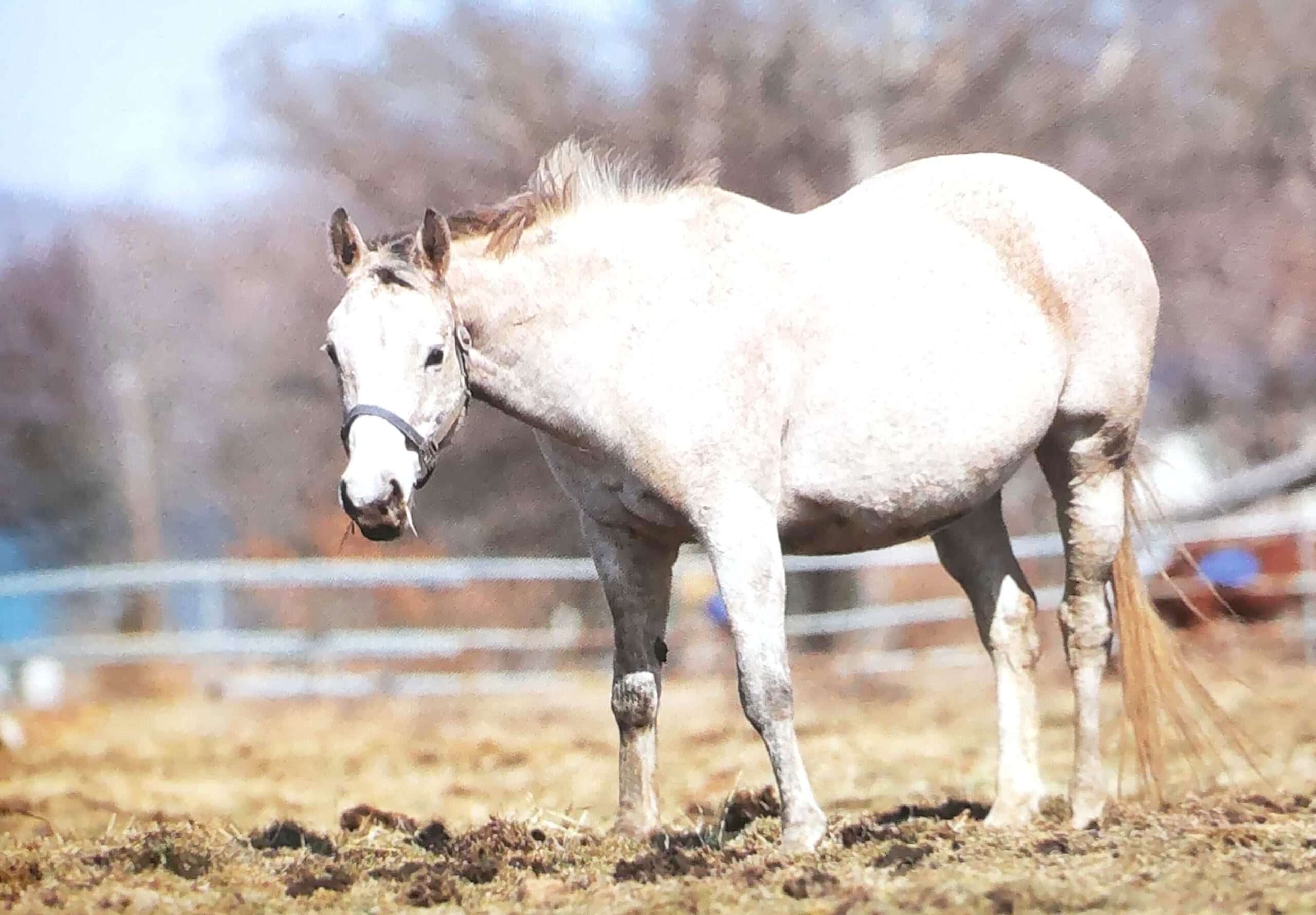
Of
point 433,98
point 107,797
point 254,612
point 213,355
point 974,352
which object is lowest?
point 107,797

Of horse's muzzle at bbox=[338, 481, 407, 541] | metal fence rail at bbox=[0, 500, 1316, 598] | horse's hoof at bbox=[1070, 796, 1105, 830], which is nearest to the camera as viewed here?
horse's muzzle at bbox=[338, 481, 407, 541]

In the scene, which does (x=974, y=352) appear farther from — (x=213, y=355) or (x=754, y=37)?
(x=213, y=355)

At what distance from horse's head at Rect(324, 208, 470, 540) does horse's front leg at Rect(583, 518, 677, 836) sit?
0.72 meters

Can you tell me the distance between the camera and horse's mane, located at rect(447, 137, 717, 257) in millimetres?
4508

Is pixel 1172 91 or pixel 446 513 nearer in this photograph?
pixel 1172 91

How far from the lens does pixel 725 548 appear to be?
4.30 metres

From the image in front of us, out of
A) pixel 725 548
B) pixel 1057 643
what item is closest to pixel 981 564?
pixel 725 548

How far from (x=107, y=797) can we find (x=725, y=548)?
4.10 meters

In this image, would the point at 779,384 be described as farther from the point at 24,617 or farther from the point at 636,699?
the point at 24,617

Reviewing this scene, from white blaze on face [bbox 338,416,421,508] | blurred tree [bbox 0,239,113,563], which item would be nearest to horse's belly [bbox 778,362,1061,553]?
white blaze on face [bbox 338,416,421,508]

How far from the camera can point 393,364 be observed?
13.3ft

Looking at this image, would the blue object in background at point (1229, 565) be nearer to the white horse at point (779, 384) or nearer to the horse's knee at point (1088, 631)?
the horse's knee at point (1088, 631)

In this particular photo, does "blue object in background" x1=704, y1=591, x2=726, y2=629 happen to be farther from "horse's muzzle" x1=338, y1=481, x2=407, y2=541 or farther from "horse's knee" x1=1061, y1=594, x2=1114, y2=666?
"horse's muzzle" x1=338, y1=481, x2=407, y2=541

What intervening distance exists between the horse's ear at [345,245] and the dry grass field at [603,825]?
1638 millimetres
